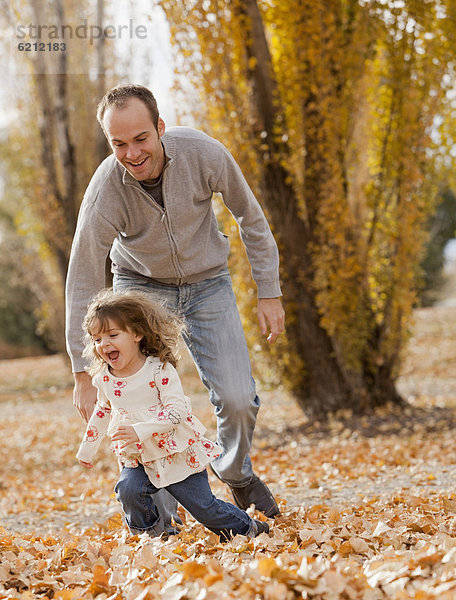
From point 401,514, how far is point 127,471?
1365mm

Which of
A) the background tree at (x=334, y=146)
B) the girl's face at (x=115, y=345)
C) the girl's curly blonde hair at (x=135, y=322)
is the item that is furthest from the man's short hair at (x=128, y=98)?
the background tree at (x=334, y=146)

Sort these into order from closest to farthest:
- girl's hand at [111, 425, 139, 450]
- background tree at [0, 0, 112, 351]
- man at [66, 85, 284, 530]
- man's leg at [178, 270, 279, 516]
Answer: girl's hand at [111, 425, 139, 450] → man at [66, 85, 284, 530] → man's leg at [178, 270, 279, 516] → background tree at [0, 0, 112, 351]

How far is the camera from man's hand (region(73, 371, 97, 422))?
3156mm

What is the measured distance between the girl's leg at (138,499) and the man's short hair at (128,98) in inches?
60.4

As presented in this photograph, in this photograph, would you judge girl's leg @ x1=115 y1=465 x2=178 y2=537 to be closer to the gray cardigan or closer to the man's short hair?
the gray cardigan

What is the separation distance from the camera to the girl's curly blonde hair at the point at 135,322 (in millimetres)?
2932

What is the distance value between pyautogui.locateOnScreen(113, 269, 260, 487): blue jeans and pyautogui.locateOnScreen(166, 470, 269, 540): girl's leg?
0.36 meters

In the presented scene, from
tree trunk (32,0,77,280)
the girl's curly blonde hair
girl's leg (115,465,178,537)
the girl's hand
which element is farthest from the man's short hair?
tree trunk (32,0,77,280)

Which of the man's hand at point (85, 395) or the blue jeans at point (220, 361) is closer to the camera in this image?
the man's hand at point (85, 395)

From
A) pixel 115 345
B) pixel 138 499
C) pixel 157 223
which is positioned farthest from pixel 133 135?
pixel 138 499

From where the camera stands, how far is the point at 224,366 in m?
3.31

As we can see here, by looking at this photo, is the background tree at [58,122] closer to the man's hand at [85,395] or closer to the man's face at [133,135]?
the man's face at [133,135]

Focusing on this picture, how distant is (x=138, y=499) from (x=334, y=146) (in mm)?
4957

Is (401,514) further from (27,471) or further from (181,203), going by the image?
(27,471)
